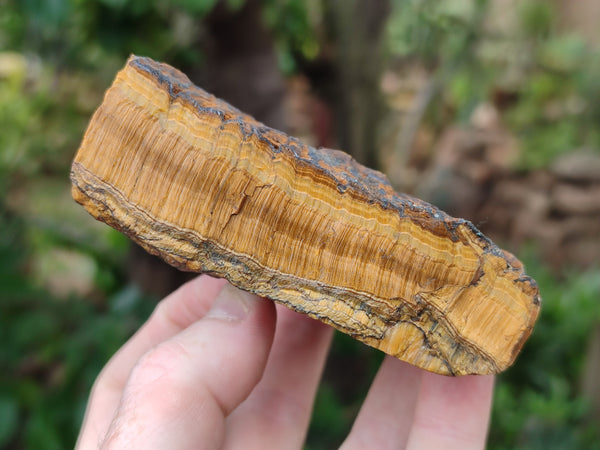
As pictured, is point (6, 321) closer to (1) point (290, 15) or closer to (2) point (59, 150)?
(1) point (290, 15)

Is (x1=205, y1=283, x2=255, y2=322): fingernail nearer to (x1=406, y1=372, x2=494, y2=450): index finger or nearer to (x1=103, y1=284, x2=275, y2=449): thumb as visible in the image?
(x1=103, y1=284, x2=275, y2=449): thumb

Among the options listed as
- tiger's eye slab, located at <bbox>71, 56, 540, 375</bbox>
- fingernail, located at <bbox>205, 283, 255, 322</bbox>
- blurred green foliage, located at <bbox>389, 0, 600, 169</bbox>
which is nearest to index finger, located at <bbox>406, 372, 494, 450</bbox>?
tiger's eye slab, located at <bbox>71, 56, 540, 375</bbox>

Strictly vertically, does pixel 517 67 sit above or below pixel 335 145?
above

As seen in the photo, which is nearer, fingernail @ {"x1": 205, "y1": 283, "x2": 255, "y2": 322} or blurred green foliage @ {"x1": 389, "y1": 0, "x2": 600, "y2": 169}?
fingernail @ {"x1": 205, "y1": 283, "x2": 255, "y2": 322}

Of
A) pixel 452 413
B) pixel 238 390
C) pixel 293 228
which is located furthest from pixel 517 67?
pixel 238 390

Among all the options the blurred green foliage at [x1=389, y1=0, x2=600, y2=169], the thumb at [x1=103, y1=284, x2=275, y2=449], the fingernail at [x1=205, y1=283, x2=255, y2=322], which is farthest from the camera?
the blurred green foliage at [x1=389, y1=0, x2=600, y2=169]

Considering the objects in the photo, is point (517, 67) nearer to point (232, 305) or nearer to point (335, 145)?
point (335, 145)

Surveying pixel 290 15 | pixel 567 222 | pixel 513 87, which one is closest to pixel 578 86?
pixel 513 87

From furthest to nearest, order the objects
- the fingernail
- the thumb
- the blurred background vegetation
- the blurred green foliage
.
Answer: the blurred green foliage, the blurred background vegetation, the fingernail, the thumb

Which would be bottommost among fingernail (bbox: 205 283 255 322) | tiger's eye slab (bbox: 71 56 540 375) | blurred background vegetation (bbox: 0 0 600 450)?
blurred background vegetation (bbox: 0 0 600 450)
